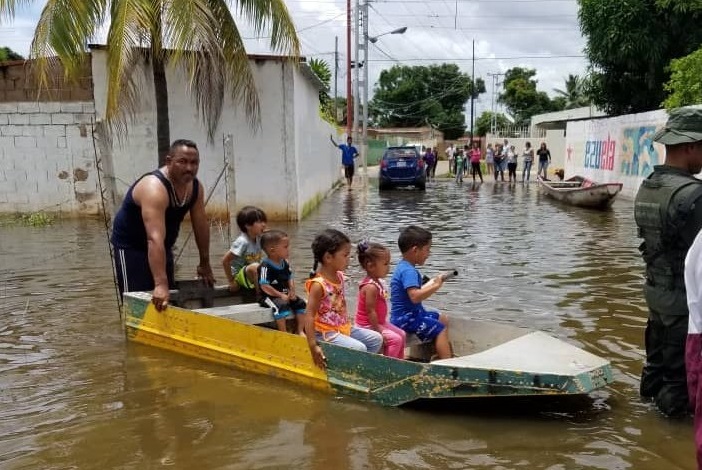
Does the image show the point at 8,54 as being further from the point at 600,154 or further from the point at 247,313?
the point at 247,313

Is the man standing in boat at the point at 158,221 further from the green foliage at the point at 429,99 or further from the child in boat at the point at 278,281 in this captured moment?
the green foliage at the point at 429,99

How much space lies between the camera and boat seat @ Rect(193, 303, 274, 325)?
236 inches

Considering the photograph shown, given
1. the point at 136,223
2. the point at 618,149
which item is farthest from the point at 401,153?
the point at 136,223

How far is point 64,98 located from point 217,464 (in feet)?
43.0

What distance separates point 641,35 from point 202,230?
74.1 ft

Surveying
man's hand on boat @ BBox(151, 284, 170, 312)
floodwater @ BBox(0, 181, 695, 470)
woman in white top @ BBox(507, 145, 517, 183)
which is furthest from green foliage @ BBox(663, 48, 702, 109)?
woman in white top @ BBox(507, 145, 517, 183)

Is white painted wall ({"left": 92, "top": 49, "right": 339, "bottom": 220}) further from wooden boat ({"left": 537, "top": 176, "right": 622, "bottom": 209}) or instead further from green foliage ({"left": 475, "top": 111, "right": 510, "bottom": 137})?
green foliage ({"left": 475, "top": 111, "right": 510, "bottom": 137})

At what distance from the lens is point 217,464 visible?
4.14 m

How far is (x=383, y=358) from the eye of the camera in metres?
4.70

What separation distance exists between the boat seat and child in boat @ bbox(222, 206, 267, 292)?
19.1 inches

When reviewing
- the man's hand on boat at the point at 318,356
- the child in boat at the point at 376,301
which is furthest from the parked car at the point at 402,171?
the man's hand on boat at the point at 318,356

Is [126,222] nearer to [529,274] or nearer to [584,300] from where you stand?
[584,300]

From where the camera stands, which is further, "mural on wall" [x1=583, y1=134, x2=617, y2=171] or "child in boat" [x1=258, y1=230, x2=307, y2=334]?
"mural on wall" [x1=583, y1=134, x2=617, y2=171]

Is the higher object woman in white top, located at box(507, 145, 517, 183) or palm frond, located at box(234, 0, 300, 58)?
palm frond, located at box(234, 0, 300, 58)
